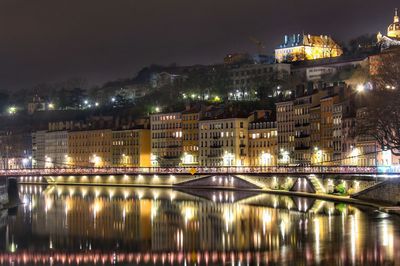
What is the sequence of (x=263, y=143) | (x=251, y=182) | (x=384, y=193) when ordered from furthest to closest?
(x=263, y=143) < (x=251, y=182) < (x=384, y=193)

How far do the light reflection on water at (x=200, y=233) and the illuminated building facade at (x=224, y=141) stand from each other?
113 ft

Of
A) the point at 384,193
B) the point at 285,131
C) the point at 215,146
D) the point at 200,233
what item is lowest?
the point at 200,233

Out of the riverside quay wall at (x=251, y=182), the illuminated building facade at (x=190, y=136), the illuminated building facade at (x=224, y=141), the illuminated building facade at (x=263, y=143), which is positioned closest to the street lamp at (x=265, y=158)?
the illuminated building facade at (x=263, y=143)

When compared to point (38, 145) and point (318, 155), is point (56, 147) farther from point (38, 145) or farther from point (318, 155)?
point (318, 155)

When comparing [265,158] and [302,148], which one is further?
[265,158]

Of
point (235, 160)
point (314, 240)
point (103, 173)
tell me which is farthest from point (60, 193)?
point (314, 240)

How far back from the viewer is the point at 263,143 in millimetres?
112688

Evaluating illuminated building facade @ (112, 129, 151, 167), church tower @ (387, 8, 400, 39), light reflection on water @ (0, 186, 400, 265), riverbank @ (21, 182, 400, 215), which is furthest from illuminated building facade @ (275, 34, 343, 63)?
light reflection on water @ (0, 186, 400, 265)

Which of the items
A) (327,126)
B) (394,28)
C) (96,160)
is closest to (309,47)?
(394,28)

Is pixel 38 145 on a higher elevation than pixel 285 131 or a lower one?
lower

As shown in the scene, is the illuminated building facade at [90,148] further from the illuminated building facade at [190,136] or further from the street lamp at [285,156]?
the street lamp at [285,156]

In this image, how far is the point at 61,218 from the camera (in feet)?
215

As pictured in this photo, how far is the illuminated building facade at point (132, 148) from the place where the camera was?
5098 inches

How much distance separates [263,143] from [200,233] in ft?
192
